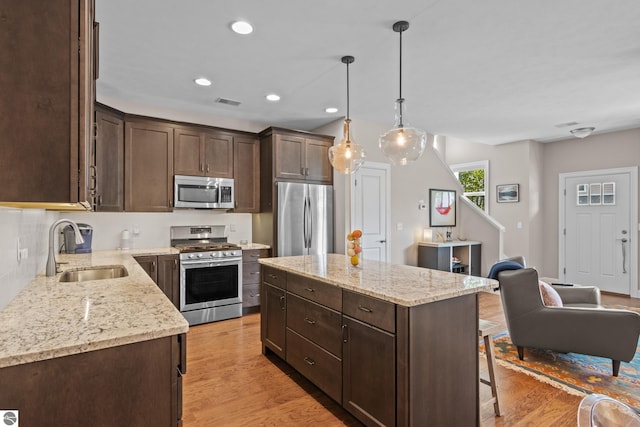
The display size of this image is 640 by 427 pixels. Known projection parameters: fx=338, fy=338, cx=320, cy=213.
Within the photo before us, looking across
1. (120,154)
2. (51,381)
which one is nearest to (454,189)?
(120,154)

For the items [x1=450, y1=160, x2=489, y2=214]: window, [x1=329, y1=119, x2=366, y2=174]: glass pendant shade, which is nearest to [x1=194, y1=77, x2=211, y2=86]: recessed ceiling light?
[x1=329, y1=119, x2=366, y2=174]: glass pendant shade

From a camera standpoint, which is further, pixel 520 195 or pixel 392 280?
pixel 520 195

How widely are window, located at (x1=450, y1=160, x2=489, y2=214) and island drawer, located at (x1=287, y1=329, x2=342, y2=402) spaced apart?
570 centimetres

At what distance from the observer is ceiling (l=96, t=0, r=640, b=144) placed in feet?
7.77

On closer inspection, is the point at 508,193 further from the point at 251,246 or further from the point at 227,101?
the point at 227,101

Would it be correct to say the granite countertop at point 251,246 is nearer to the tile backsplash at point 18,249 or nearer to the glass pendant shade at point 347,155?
the glass pendant shade at point 347,155

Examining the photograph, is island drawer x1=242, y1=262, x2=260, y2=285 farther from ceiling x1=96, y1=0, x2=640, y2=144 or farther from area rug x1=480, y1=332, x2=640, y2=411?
area rug x1=480, y1=332, x2=640, y2=411

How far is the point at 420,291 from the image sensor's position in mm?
1887

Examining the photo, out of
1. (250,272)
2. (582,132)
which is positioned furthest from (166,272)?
(582,132)

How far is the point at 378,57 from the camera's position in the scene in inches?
120

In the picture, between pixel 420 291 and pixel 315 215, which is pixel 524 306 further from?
pixel 315 215

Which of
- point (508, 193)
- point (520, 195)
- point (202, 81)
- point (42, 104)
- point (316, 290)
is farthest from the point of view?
point (508, 193)

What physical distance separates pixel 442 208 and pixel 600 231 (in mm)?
2638

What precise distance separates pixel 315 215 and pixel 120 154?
8.34 feet
